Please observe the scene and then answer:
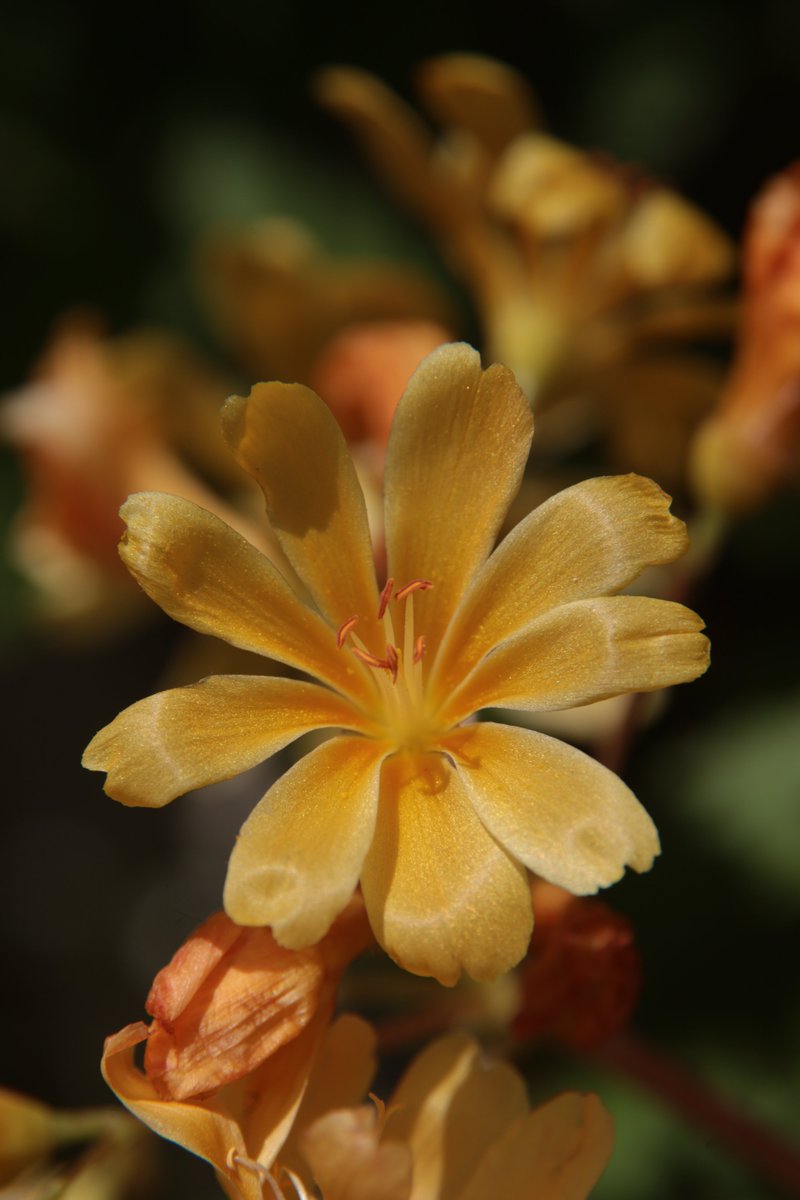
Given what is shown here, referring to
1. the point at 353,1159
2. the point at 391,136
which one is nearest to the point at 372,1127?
the point at 353,1159

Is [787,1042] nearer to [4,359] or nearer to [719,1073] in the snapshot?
[719,1073]

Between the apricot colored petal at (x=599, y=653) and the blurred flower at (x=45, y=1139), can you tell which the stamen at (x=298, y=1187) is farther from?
the apricot colored petal at (x=599, y=653)

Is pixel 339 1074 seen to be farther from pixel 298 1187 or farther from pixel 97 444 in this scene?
pixel 97 444

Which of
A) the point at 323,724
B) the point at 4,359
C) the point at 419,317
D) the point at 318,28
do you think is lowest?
the point at 323,724

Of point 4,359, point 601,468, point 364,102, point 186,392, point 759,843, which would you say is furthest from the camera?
point 4,359

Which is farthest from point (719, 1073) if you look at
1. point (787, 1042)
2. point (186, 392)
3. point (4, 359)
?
point (4, 359)

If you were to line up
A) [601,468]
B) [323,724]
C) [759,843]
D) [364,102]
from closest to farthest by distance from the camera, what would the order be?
[323,724] < [364,102] < [759,843] < [601,468]
